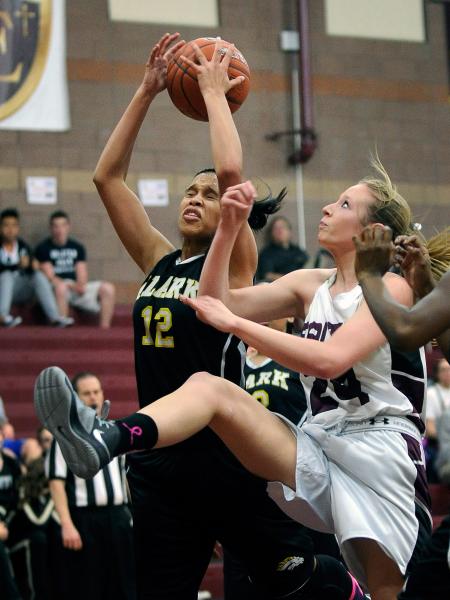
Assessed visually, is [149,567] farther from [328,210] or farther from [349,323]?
[328,210]

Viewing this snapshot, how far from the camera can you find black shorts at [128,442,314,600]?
13.3 ft

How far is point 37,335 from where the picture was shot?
11414 millimetres

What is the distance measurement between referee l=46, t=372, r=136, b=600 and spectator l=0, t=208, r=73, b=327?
4.18 meters

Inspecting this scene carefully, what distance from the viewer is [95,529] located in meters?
7.61

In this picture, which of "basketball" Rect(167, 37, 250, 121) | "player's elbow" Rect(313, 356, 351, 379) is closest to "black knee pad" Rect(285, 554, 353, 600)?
"player's elbow" Rect(313, 356, 351, 379)

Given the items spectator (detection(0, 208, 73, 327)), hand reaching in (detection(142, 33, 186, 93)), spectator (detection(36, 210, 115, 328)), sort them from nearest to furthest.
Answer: hand reaching in (detection(142, 33, 186, 93)), spectator (detection(0, 208, 73, 327)), spectator (detection(36, 210, 115, 328))

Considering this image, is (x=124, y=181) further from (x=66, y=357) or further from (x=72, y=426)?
(x=66, y=357)

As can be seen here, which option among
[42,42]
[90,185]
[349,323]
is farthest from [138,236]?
[90,185]

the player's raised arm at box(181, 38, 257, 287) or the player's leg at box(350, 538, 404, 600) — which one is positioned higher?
the player's raised arm at box(181, 38, 257, 287)

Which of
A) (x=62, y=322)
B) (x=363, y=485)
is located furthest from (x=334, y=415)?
(x=62, y=322)

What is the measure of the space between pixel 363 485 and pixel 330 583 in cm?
59

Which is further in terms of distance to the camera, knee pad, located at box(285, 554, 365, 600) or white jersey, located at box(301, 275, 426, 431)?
knee pad, located at box(285, 554, 365, 600)

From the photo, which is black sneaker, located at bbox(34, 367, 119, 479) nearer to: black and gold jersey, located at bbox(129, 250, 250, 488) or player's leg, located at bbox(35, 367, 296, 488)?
player's leg, located at bbox(35, 367, 296, 488)

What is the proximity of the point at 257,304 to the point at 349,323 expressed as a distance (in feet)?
1.63
